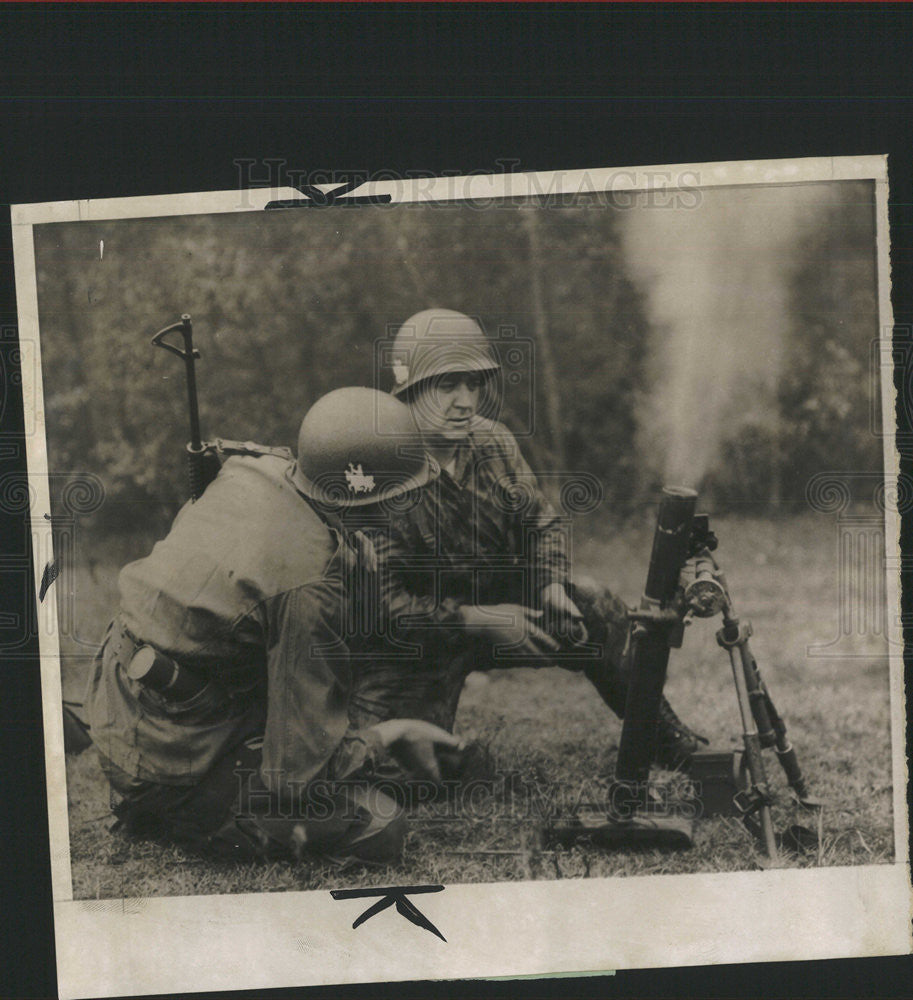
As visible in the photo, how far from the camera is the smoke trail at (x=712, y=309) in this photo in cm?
388

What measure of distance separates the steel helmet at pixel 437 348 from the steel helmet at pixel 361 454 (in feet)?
0.43

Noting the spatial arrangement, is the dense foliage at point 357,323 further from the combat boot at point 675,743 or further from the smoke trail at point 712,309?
the combat boot at point 675,743

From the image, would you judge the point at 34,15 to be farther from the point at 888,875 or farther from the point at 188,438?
the point at 888,875

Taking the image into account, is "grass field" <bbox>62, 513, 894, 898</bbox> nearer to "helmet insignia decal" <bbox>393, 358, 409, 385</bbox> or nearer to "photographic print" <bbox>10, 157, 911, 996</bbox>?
"photographic print" <bbox>10, 157, 911, 996</bbox>

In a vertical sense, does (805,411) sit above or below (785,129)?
below

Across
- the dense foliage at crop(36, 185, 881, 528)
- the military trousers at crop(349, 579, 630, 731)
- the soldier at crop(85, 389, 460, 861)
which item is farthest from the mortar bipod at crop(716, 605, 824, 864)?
the soldier at crop(85, 389, 460, 861)

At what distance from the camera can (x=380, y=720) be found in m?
3.84

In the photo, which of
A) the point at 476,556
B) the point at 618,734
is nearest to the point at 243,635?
the point at 476,556

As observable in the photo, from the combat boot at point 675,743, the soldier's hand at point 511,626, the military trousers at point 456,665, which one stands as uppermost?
the soldier's hand at point 511,626

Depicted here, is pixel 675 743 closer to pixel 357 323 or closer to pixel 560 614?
pixel 560 614

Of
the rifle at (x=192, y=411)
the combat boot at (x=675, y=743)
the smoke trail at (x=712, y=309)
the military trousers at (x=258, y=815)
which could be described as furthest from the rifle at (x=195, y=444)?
the combat boot at (x=675, y=743)

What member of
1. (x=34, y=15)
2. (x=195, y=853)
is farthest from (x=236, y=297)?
(x=195, y=853)

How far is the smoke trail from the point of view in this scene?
3879 millimetres

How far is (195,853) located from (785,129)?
3669mm
